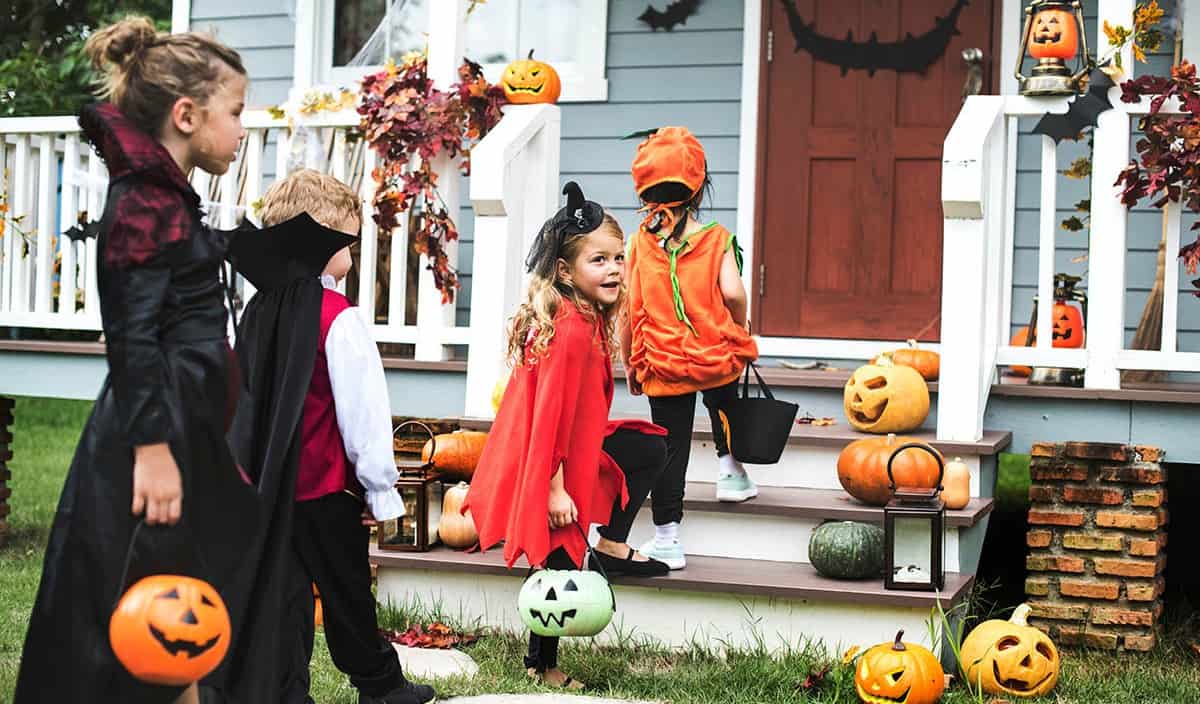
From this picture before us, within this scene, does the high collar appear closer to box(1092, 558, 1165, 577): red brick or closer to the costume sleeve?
the costume sleeve

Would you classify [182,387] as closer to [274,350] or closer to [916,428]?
[274,350]

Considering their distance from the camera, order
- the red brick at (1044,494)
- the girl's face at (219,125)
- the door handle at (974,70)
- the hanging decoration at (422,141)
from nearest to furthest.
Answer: the girl's face at (219,125) → the red brick at (1044,494) → the hanging decoration at (422,141) → the door handle at (974,70)

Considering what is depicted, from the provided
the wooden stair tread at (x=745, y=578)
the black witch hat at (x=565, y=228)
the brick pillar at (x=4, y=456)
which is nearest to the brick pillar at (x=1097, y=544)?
the wooden stair tread at (x=745, y=578)

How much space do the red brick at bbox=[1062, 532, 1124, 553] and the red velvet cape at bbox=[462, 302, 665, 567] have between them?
6.02 ft

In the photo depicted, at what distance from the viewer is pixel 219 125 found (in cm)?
279

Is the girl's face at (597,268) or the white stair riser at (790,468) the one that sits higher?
the girl's face at (597,268)

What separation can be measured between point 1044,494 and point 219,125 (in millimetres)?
3376

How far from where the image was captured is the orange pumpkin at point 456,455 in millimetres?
5250

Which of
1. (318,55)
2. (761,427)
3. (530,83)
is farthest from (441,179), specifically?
(318,55)

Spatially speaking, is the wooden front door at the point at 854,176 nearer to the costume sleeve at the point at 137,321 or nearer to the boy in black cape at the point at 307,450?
the boy in black cape at the point at 307,450

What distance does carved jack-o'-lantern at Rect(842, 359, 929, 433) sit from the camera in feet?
17.0

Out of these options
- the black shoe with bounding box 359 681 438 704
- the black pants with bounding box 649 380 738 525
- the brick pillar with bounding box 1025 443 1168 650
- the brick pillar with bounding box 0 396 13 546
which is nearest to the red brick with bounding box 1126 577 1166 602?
the brick pillar with bounding box 1025 443 1168 650

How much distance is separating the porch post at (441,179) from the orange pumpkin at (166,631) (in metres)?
3.31

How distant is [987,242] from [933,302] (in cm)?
193
